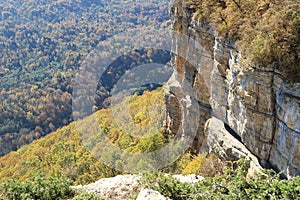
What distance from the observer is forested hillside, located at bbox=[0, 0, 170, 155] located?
7749 cm

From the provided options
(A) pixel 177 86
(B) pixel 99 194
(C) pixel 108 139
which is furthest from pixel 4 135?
(B) pixel 99 194

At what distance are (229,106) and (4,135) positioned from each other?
67.4 meters

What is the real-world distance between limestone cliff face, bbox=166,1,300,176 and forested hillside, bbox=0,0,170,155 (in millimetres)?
54320

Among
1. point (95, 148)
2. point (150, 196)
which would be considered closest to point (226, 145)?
point (150, 196)

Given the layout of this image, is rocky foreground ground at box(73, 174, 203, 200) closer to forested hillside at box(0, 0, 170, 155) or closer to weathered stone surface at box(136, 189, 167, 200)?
weathered stone surface at box(136, 189, 167, 200)

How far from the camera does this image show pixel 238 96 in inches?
536

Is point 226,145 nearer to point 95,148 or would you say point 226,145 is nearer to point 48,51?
point 95,148

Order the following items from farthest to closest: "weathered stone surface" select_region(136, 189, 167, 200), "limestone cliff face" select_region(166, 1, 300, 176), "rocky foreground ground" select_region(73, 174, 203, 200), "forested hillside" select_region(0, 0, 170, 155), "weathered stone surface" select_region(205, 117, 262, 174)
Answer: "forested hillside" select_region(0, 0, 170, 155)
"weathered stone surface" select_region(205, 117, 262, 174)
"rocky foreground ground" select_region(73, 174, 203, 200)
"limestone cliff face" select_region(166, 1, 300, 176)
"weathered stone surface" select_region(136, 189, 167, 200)

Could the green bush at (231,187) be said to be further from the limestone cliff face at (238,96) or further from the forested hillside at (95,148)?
the forested hillside at (95,148)

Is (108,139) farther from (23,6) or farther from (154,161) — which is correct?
(23,6)

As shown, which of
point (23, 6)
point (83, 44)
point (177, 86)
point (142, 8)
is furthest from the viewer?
point (23, 6)

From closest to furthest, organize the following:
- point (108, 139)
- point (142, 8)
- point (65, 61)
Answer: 1. point (108, 139)
2. point (65, 61)
3. point (142, 8)

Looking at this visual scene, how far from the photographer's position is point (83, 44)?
131m

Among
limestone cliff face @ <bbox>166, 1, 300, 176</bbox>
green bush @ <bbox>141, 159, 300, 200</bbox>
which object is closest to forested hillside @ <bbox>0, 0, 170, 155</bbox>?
limestone cliff face @ <bbox>166, 1, 300, 176</bbox>
